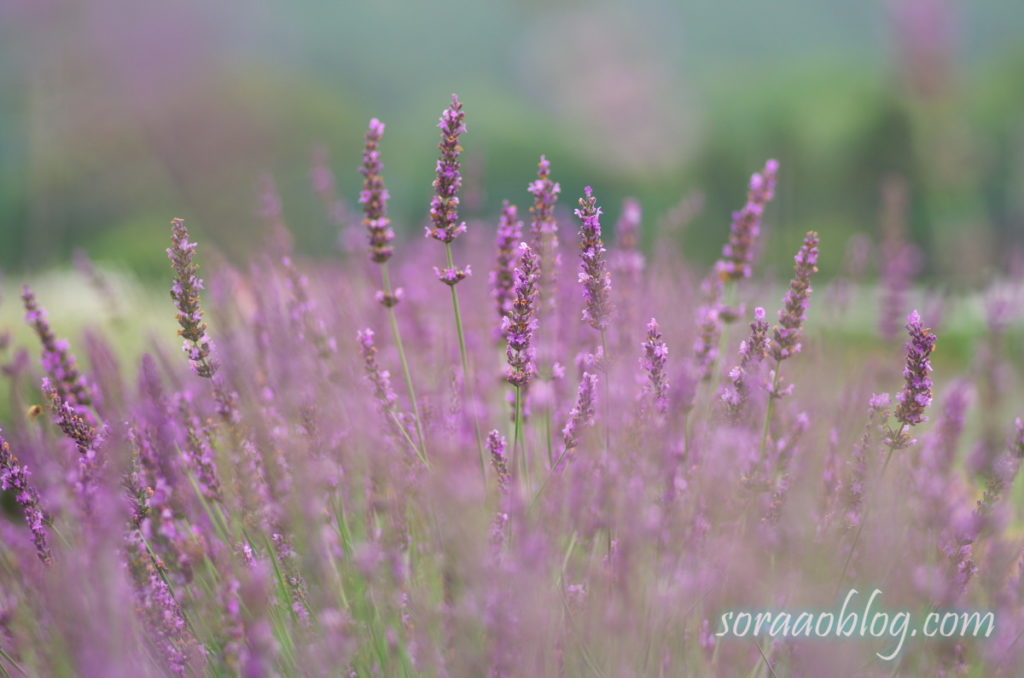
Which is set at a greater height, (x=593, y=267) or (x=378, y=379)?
(x=593, y=267)

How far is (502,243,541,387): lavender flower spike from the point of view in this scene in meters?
1.50

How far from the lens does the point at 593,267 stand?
154 cm

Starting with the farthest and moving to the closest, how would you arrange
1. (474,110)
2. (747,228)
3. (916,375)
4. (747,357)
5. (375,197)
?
(474,110), (747,228), (375,197), (747,357), (916,375)

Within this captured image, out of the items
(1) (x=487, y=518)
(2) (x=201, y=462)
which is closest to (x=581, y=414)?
(1) (x=487, y=518)

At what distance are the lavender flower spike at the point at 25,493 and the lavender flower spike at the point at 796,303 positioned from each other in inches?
56.2

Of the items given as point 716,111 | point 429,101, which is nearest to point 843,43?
point 716,111

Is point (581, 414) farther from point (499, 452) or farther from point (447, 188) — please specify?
point (447, 188)

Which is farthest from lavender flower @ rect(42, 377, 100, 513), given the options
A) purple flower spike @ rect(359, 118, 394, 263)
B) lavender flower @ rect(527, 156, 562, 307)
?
lavender flower @ rect(527, 156, 562, 307)

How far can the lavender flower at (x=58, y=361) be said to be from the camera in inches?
66.3

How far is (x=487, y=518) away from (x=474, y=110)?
13.4 meters

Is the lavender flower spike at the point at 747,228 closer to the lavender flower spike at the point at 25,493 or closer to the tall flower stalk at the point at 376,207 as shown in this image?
the tall flower stalk at the point at 376,207

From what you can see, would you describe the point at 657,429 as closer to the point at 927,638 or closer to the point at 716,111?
the point at 927,638

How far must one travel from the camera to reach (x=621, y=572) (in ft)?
4.10

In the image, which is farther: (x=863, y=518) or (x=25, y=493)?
(x=863, y=518)
